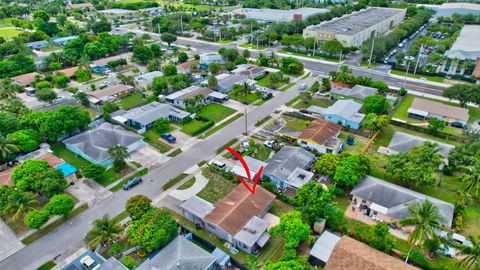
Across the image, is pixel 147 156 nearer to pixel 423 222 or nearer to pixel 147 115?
pixel 147 115

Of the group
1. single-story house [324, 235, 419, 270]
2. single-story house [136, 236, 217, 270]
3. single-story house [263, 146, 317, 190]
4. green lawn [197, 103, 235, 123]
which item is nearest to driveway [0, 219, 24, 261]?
single-story house [136, 236, 217, 270]

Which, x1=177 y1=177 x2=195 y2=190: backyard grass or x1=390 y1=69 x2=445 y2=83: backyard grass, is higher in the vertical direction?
x1=390 y1=69 x2=445 y2=83: backyard grass

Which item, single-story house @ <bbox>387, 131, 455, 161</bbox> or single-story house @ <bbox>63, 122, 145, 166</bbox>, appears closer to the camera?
single-story house @ <bbox>63, 122, 145, 166</bbox>

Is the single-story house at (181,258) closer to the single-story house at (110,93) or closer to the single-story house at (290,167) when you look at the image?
the single-story house at (290,167)

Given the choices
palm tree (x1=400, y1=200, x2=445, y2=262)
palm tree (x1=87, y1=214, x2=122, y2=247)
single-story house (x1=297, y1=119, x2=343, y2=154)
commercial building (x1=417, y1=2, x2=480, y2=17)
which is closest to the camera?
palm tree (x1=400, y1=200, x2=445, y2=262)

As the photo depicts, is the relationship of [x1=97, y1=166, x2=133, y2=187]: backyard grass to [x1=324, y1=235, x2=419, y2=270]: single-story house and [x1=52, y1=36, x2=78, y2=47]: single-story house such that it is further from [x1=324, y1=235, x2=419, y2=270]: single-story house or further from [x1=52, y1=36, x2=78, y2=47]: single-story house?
[x1=52, y1=36, x2=78, y2=47]: single-story house

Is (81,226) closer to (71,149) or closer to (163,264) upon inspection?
(163,264)
